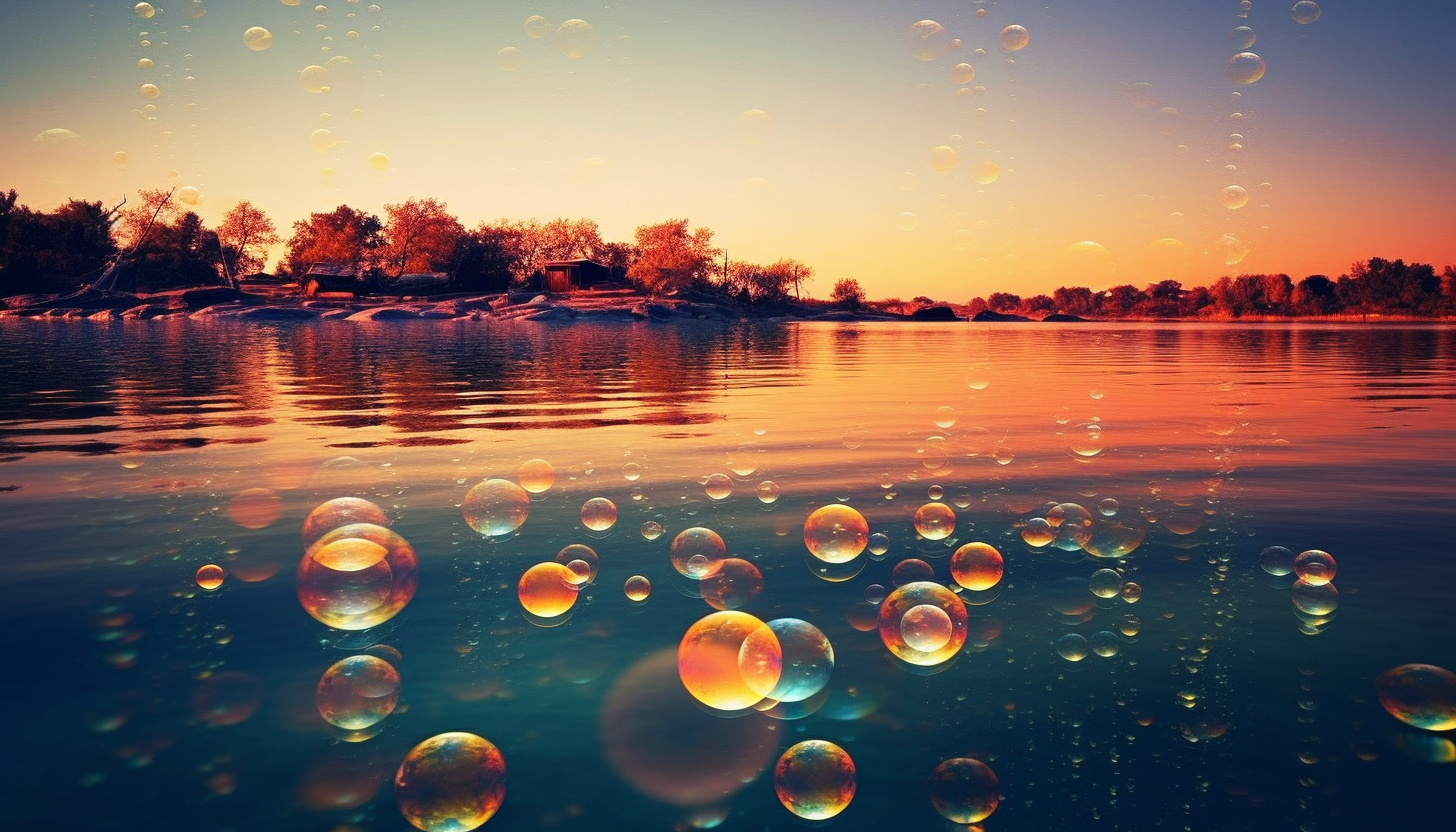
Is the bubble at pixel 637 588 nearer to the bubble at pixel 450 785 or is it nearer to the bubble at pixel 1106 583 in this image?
the bubble at pixel 450 785

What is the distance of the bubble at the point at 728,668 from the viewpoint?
4.37 metres

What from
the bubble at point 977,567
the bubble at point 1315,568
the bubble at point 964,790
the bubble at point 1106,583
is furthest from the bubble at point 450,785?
the bubble at point 1315,568

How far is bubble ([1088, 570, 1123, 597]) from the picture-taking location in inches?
260

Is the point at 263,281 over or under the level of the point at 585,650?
over

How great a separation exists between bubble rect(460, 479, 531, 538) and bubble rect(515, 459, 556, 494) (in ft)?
3.60

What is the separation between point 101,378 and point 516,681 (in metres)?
26.2

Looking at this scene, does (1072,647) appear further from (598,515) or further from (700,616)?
(598,515)

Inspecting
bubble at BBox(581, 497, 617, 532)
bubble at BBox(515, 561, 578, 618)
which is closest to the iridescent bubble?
bubble at BBox(581, 497, 617, 532)

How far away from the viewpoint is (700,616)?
608 centimetres

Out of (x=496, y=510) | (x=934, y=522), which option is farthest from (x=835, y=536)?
(x=496, y=510)

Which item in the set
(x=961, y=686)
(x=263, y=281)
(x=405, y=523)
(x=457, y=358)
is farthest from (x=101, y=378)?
(x=263, y=281)

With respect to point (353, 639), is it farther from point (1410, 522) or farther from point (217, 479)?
point (1410, 522)

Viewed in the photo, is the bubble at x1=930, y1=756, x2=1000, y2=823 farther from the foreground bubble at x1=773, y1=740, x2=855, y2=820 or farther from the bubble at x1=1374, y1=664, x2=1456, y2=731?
the bubble at x1=1374, y1=664, x2=1456, y2=731

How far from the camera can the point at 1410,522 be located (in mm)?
8922
